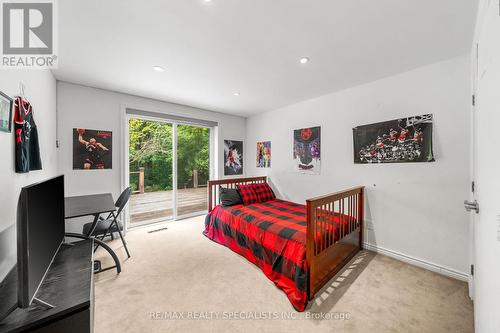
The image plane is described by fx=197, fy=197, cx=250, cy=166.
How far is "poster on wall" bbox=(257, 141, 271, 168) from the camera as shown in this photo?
423cm

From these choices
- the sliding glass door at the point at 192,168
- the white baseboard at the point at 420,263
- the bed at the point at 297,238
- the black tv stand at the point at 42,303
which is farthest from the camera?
the sliding glass door at the point at 192,168

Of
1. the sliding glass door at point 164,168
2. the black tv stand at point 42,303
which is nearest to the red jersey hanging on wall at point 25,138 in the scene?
the black tv stand at point 42,303

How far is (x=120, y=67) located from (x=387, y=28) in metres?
2.75

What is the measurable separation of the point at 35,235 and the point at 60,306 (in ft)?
1.15

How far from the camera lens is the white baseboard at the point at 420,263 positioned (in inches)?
80.3

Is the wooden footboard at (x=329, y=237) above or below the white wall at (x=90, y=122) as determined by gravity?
below

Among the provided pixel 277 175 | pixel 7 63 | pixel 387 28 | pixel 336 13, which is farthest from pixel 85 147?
pixel 387 28

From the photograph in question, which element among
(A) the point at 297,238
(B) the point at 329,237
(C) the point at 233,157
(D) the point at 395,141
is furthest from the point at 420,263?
(C) the point at 233,157

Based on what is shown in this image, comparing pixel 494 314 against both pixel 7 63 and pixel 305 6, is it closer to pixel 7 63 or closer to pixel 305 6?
pixel 305 6

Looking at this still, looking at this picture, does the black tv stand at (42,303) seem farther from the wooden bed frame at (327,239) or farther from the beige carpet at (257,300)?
the wooden bed frame at (327,239)

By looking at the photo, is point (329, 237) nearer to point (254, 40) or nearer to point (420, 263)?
point (420, 263)

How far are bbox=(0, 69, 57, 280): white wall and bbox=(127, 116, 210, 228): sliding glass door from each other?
1.32 metres

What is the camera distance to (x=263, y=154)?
4.35m

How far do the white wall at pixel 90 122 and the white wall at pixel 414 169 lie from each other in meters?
3.16
